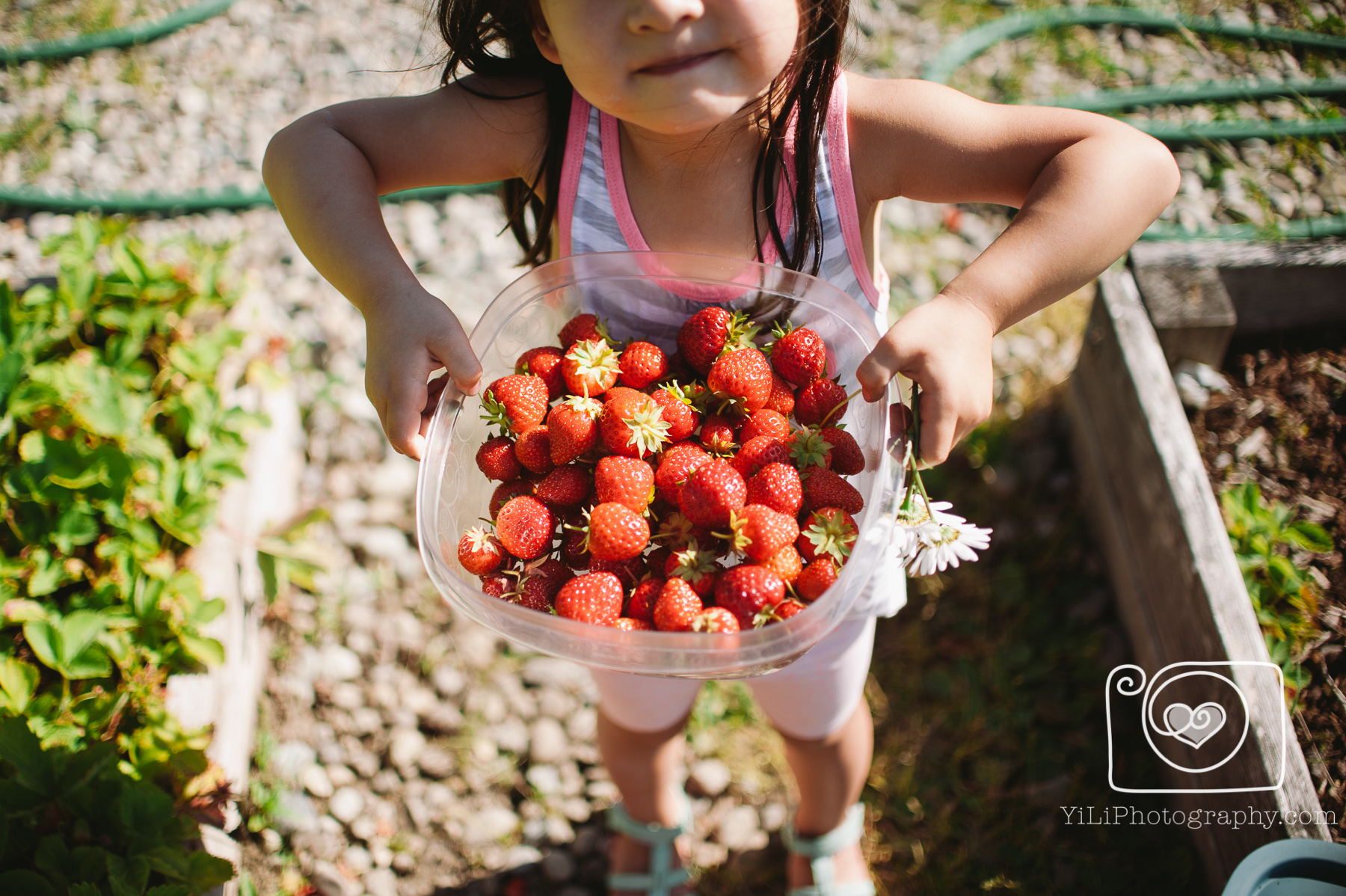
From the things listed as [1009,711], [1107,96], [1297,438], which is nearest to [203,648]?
[1009,711]

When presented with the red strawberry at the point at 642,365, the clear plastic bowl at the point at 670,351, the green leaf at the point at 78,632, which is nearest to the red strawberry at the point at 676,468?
the red strawberry at the point at 642,365

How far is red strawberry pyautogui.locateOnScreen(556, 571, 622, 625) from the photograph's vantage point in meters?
0.96

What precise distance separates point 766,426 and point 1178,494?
43.1 inches

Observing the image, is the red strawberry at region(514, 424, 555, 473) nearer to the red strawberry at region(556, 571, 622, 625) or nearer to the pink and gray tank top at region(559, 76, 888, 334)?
the red strawberry at region(556, 571, 622, 625)

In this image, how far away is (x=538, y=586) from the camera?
3.38 ft

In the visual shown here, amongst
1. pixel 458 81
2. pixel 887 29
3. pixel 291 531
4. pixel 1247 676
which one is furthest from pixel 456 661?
pixel 887 29

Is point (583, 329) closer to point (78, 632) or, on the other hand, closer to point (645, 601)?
point (645, 601)

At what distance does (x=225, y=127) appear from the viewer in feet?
9.63

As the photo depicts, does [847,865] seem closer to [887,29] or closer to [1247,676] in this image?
[1247,676]

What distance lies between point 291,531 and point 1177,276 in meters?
2.13

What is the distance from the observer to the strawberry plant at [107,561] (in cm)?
127

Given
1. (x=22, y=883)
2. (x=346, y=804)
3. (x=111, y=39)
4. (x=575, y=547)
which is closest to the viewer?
(x=575, y=547)

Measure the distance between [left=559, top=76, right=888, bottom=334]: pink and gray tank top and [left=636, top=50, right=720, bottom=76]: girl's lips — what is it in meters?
0.26


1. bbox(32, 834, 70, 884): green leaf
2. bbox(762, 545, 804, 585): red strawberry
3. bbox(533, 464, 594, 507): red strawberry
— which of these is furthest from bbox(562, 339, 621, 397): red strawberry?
bbox(32, 834, 70, 884): green leaf
